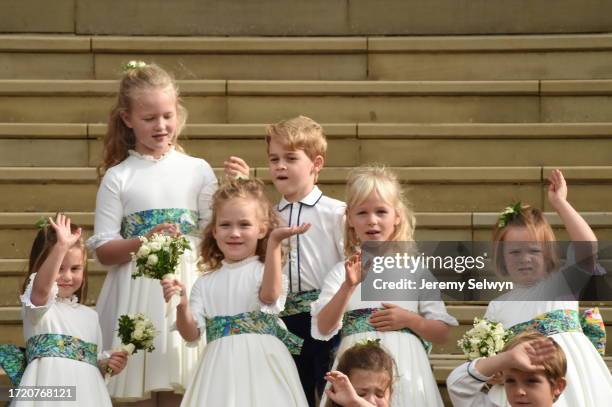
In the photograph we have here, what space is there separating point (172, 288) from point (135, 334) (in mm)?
346

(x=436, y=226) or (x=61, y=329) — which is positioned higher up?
(x=436, y=226)

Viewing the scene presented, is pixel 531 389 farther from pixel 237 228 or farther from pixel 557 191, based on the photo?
pixel 237 228

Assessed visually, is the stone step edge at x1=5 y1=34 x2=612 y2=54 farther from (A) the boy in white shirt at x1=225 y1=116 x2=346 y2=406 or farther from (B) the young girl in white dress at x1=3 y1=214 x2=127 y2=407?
(B) the young girl in white dress at x1=3 y1=214 x2=127 y2=407

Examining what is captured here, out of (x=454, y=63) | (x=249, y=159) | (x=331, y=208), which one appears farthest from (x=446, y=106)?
(x=331, y=208)

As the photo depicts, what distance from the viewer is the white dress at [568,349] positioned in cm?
688

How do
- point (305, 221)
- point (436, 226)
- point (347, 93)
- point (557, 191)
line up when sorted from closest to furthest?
point (557, 191), point (305, 221), point (436, 226), point (347, 93)

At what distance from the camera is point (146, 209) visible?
7.70 m

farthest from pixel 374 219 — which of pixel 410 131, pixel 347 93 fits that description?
pixel 347 93

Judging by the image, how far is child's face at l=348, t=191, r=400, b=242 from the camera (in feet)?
24.0

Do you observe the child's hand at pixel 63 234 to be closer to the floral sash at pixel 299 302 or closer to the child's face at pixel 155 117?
the child's face at pixel 155 117

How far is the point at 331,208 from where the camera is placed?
762cm

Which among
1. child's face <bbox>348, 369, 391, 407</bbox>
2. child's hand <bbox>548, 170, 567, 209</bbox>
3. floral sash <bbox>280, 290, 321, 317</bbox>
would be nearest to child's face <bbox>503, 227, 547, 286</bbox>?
child's hand <bbox>548, 170, 567, 209</bbox>

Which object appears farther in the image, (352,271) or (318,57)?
Result: (318,57)

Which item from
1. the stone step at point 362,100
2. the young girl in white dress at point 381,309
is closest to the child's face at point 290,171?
the young girl in white dress at point 381,309
